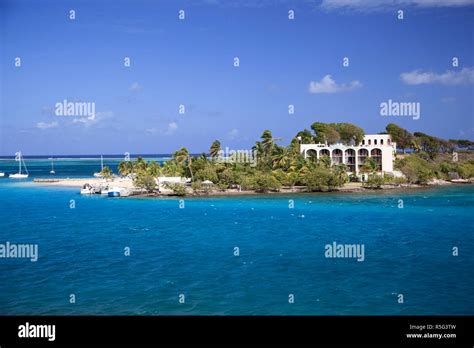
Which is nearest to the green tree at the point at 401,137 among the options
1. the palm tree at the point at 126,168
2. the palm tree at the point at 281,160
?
the palm tree at the point at 281,160

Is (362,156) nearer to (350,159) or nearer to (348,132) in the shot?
(350,159)

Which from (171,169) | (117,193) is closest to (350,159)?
(171,169)

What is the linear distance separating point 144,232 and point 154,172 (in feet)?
73.6

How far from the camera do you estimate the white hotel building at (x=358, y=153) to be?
131 ft

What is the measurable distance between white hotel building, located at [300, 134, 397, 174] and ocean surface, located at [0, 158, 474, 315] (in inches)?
516

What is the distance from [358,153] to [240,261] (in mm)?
28686

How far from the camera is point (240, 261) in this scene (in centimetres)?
1462

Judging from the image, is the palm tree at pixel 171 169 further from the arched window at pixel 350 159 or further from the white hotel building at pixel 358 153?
the arched window at pixel 350 159

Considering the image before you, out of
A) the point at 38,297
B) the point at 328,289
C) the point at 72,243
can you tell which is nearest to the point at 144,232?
the point at 72,243

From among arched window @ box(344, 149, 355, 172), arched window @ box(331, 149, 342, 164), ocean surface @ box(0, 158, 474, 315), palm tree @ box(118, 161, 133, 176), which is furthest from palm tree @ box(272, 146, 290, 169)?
palm tree @ box(118, 161, 133, 176)

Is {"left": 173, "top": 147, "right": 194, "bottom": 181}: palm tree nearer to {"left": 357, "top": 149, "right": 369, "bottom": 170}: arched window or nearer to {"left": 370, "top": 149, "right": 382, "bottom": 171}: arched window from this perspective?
{"left": 357, "top": 149, "right": 369, "bottom": 170}: arched window

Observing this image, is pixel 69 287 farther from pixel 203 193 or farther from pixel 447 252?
pixel 203 193
